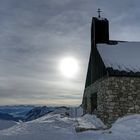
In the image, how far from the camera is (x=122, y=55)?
1952cm

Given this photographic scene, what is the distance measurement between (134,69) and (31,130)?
23.5 ft

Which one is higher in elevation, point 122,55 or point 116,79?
point 122,55

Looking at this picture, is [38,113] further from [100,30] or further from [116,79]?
[116,79]

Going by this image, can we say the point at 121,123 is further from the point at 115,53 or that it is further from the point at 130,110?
the point at 115,53

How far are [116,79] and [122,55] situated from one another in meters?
2.40

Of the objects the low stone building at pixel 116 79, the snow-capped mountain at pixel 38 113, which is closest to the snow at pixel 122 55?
the low stone building at pixel 116 79

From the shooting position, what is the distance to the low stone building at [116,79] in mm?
17531

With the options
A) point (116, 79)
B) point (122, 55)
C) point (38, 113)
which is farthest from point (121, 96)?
point (38, 113)

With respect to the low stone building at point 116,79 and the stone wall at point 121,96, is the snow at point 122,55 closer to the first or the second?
the low stone building at point 116,79

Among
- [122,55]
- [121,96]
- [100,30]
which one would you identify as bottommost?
[121,96]

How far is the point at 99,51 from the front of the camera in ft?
65.7

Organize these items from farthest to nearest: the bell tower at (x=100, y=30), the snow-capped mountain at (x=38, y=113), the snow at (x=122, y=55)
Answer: the snow-capped mountain at (x=38, y=113)
the bell tower at (x=100, y=30)
the snow at (x=122, y=55)

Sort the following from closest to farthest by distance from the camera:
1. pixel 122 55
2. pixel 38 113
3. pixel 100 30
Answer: pixel 122 55, pixel 100 30, pixel 38 113

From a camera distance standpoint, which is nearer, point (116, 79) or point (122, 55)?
point (116, 79)
